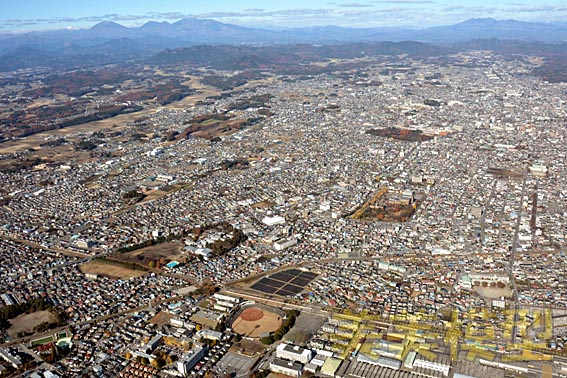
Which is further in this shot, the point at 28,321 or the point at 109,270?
the point at 109,270

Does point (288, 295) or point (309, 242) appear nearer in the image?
point (288, 295)

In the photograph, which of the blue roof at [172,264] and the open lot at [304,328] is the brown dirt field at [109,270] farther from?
the open lot at [304,328]

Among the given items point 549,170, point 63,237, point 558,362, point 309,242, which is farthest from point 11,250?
point 549,170

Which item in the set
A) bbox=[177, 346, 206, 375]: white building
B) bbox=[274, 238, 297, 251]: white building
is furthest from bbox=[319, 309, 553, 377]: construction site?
bbox=[274, 238, 297, 251]: white building

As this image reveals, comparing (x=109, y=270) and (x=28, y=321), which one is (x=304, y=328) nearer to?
(x=109, y=270)

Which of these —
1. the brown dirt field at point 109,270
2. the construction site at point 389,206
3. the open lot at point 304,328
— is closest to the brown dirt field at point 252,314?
the open lot at point 304,328

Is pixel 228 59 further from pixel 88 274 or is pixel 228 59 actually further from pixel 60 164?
pixel 88 274

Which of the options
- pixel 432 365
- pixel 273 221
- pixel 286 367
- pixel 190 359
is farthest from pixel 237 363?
pixel 273 221
